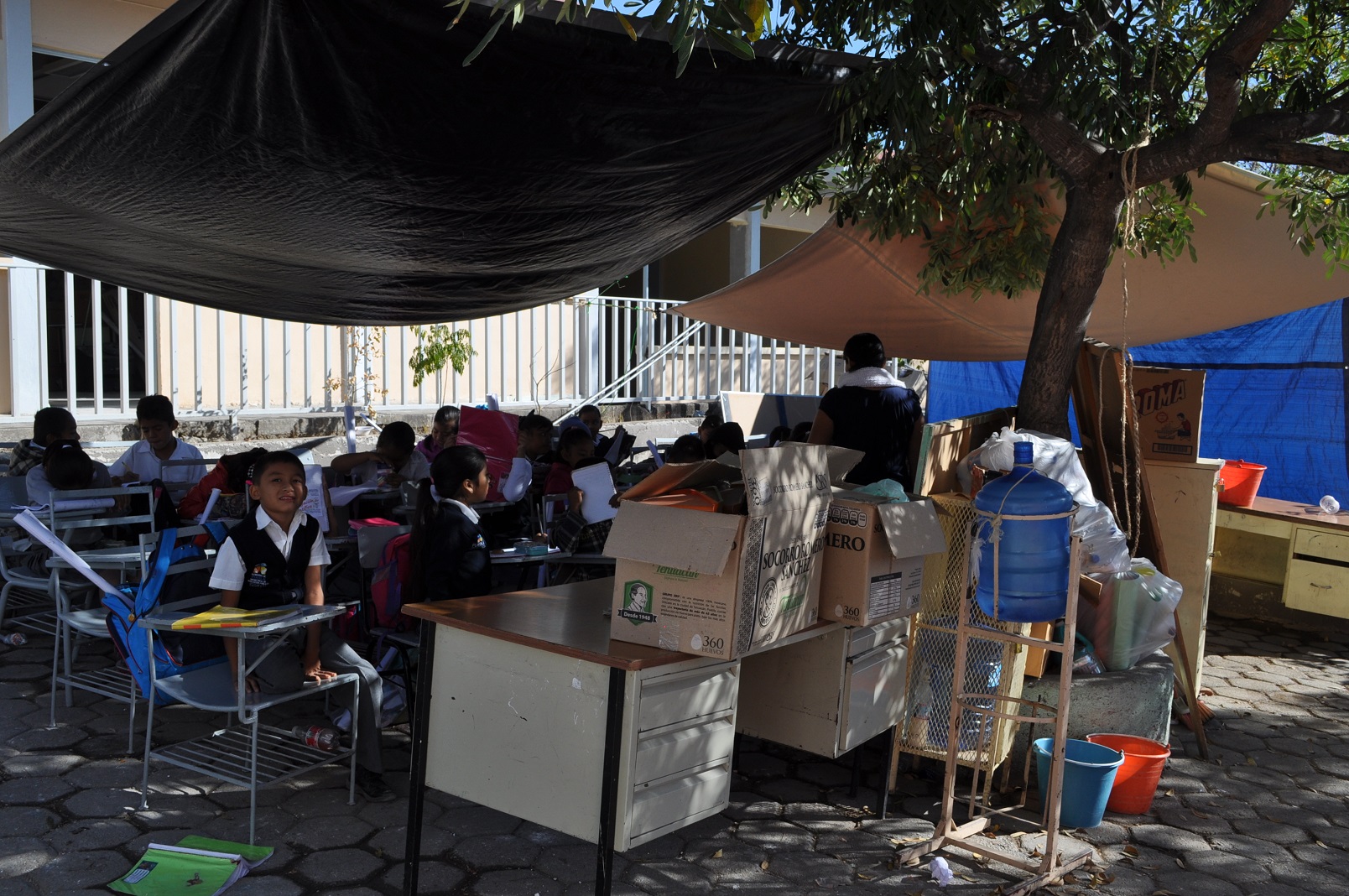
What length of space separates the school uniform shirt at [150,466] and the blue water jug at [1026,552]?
5.00m

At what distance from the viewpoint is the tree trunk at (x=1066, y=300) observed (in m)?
4.80

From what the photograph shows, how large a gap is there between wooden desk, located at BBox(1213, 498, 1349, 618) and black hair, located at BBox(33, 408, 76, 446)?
758cm

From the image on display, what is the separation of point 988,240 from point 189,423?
21.0 feet

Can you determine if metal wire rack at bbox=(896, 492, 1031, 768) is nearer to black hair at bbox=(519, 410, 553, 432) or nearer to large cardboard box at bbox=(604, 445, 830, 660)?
large cardboard box at bbox=(604, 445, 830, 660)

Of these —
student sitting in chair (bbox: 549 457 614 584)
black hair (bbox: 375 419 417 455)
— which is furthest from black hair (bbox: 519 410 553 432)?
student sitting in chair (bbox: 549 457 614 584)

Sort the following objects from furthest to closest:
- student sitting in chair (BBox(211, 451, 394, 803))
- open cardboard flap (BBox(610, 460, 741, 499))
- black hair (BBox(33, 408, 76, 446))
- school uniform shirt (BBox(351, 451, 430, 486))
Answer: school uniform shirt (BBox(351, 451, 430, 486)) → black hair (BBox(33, 408, 76, 446)) → student sitting in chair (BBox(211, 451, 394, 803)) → open cardboard flap (BBox(610, 460, 741, 499))

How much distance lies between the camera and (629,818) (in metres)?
3.04

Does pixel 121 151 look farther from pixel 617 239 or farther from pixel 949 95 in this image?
pixel 949 95

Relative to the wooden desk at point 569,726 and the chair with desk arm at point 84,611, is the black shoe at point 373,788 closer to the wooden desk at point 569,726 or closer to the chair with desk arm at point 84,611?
the wooden desk at point 569,726

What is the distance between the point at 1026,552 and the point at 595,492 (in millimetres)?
2348

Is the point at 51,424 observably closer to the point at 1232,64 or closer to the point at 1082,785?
the point at 1082,785

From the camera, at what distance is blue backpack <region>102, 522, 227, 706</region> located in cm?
383

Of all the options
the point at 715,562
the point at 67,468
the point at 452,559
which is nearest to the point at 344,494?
the point at 67,468

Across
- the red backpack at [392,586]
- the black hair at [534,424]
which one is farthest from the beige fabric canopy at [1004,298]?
the red backpack at [392,586]
